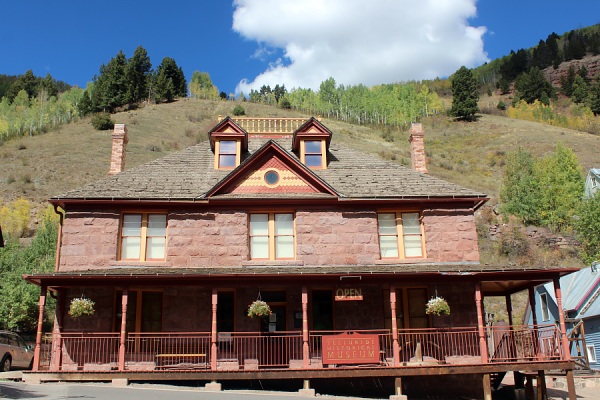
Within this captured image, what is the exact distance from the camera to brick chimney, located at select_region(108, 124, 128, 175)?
75.3 ft

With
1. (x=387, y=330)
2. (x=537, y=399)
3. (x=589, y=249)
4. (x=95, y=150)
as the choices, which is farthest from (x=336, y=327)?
(x=95, y=150)

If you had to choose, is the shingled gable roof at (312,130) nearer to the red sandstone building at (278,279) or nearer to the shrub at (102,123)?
the red sandstone building at (278,279)

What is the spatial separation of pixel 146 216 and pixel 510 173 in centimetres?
4422

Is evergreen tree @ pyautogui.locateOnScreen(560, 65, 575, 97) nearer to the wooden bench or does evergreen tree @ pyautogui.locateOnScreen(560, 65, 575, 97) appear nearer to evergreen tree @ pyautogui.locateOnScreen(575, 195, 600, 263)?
evergreen tree @ pyautogui.locateOnScreen(575, 195, 600, 263)

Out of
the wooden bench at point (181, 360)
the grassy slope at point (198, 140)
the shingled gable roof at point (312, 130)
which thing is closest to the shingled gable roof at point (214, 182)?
the shingled gable roof at point (312, 130)

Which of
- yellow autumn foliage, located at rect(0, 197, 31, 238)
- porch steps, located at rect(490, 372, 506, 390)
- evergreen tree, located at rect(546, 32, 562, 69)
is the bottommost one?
porch steps, located at rect(490, 372, 506, 390)

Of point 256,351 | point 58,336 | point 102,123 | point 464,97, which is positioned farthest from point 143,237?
point 464,97

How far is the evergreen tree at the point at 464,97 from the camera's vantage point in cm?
9612

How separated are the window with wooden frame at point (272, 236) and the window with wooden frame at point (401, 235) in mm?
3395

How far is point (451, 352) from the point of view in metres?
19.4

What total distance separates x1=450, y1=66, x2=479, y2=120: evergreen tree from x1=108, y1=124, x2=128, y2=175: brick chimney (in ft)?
269

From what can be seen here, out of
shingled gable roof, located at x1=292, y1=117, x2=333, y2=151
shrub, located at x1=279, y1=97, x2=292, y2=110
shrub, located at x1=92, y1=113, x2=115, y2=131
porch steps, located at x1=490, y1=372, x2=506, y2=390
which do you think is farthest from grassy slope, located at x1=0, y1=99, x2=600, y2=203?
porch steps, located at x1=490, y1=372, x2=506, y2=390

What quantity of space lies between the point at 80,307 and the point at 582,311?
24.0 meters

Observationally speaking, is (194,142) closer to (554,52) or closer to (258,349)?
(258,349)
